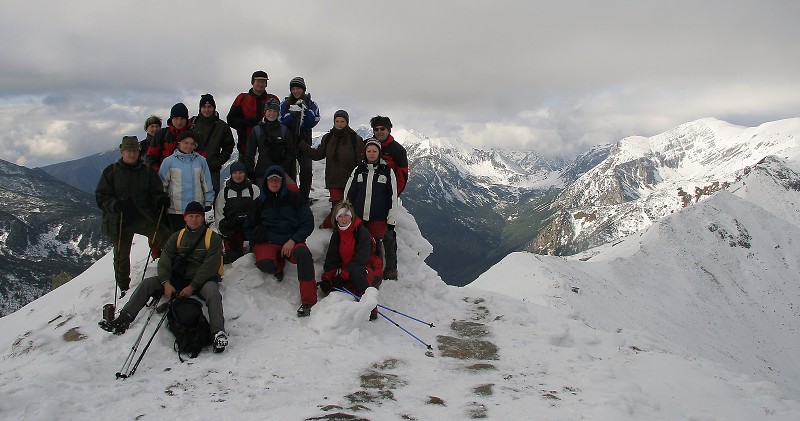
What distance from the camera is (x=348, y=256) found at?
12.0 m

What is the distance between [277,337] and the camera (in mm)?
10102

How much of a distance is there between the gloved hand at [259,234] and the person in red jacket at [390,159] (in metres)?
3.63

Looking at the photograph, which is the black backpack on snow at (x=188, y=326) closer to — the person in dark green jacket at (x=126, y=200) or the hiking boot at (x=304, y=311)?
the hiking boot at (x=304, y=311)

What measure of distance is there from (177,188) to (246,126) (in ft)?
12.8

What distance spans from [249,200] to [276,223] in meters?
1.33

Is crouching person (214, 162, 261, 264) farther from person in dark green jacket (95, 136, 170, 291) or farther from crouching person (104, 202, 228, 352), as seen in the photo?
crouching person (104, 202, 228, 352)

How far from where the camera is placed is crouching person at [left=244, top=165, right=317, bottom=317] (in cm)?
1170

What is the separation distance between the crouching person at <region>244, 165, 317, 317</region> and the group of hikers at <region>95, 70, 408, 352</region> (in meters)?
0.03

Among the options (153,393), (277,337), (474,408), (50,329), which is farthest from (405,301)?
(50,329)

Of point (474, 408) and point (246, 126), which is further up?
point (246, 126)

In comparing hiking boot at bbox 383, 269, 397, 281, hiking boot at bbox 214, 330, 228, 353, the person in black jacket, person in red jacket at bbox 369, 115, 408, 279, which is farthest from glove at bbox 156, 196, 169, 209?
hiking boot at bbox 383, 269, 397, 281

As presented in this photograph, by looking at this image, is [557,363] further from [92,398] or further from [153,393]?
[92,398]

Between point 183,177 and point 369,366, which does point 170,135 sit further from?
point 369,366

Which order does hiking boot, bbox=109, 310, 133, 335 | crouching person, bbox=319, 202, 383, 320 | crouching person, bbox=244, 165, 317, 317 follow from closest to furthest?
hiking boot, bbox=109, 310, 133, 335, crouching person, bbox=244, 165, 317, 317, crouching person, bbox=319, 202, 383, 320
